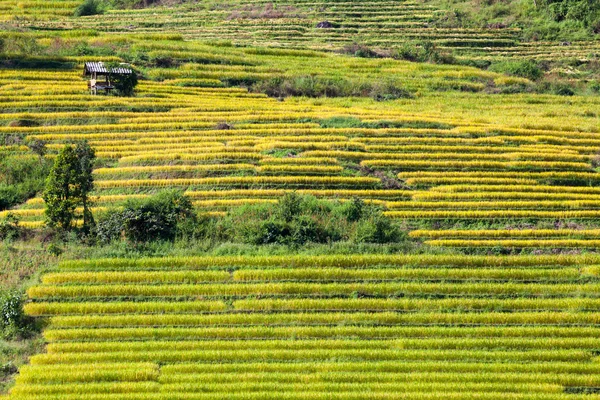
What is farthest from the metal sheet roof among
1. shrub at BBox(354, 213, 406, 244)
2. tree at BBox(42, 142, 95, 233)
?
shrub at BBox(354, 213, 406, 244)

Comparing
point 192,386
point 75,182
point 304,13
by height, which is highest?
point 304,13

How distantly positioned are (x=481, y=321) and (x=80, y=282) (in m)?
19.8

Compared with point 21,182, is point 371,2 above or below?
above

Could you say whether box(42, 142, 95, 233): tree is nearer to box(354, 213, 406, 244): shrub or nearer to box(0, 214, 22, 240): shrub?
box(0, 214, 22, 240): shrub

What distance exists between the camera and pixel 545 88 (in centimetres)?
7438

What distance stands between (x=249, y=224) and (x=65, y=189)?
10.2 meters

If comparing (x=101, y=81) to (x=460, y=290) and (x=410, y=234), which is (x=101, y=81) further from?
(x=460, y=290)

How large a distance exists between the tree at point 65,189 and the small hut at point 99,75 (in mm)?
21093

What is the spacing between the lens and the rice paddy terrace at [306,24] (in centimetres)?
8862

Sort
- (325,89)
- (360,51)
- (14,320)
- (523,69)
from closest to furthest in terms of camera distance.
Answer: (14,320), (325,89), (523,69), (360,51)

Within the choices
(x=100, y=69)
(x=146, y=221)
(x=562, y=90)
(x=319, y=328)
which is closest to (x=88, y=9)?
(x=100, y=69)

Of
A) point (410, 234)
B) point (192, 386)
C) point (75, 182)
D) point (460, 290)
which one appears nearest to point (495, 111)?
point (410, 234)

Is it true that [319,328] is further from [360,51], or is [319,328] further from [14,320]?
[360,51]

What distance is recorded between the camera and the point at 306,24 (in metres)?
95.8
